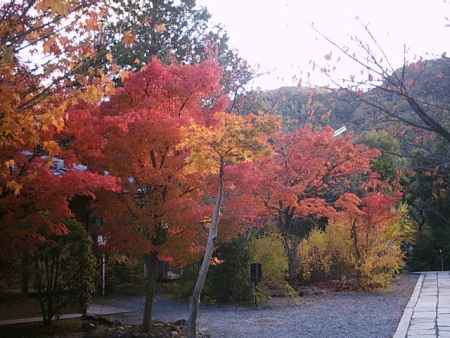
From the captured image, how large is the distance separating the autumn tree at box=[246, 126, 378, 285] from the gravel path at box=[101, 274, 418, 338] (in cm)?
262

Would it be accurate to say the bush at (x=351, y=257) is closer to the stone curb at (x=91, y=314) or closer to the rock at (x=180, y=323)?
the stone curb at (x=91, y=314)

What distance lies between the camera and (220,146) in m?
7.18

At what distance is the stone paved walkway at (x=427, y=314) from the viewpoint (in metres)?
8.00

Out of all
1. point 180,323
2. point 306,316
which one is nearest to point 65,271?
point 180,323

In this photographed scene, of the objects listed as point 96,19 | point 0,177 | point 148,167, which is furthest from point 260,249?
point 96,19

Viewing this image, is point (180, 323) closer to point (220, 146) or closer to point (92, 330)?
point (92, 330)

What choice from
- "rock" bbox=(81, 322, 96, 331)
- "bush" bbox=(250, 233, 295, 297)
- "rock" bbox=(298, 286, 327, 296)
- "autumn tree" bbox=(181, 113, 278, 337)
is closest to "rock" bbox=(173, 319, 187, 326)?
"rock" bbox=(81, 322, 96, 331)

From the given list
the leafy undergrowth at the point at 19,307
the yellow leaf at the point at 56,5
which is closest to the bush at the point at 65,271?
the leafy undergrowth at the point at 19,307

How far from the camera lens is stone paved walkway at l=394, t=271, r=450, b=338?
800 cm

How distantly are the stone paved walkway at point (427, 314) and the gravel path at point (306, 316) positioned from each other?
243 millimetres

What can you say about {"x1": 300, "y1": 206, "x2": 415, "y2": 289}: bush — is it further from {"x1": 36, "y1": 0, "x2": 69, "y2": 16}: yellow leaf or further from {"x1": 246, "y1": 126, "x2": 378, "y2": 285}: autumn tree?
{"x1": 36, "y1": 0, "x2": 69, "y2": 16}: yellow leaf

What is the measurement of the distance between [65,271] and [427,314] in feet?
22.3

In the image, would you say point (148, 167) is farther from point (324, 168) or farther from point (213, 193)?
point (324, 168)

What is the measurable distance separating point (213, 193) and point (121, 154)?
171 cm
